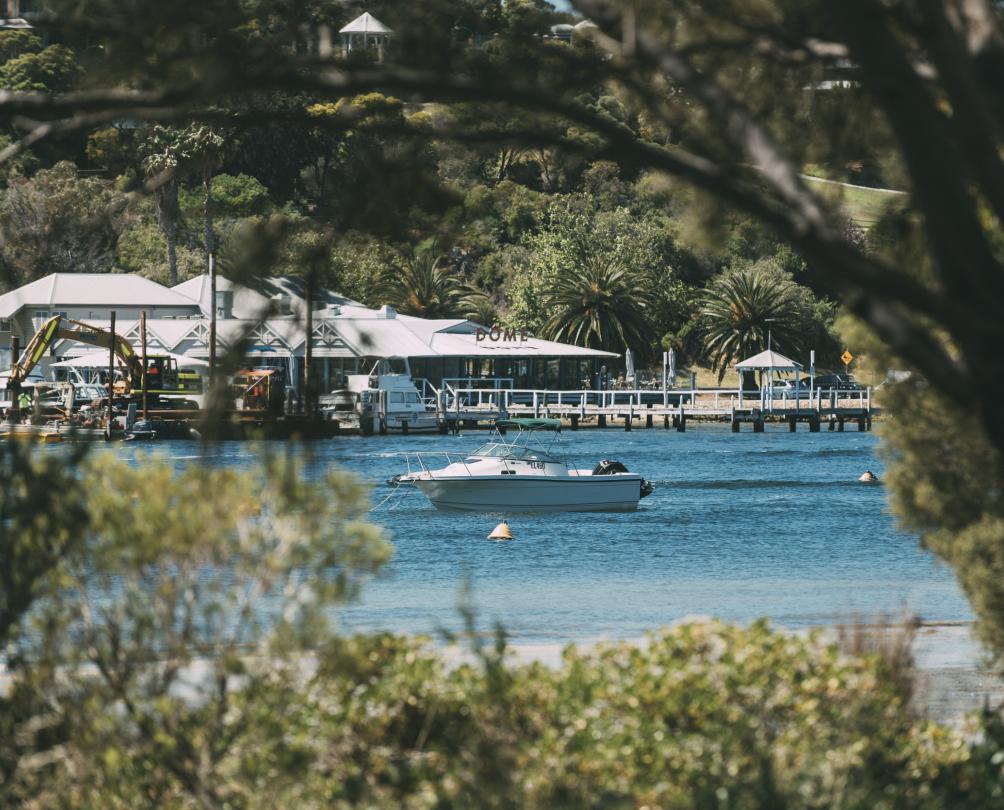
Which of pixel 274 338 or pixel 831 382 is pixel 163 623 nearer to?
pixel 274 338

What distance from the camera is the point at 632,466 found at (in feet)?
206

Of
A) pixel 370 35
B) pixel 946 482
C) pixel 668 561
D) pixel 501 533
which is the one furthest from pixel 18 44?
pixel 946 482

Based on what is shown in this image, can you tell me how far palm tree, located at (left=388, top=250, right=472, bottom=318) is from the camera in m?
102

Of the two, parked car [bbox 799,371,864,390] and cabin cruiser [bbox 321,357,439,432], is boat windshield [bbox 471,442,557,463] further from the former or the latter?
parked car [bbox 799,371,864,390]

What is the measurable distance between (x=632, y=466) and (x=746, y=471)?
484cm

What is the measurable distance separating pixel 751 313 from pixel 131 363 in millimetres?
39482

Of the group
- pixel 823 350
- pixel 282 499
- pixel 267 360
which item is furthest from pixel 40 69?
pixel 282 499

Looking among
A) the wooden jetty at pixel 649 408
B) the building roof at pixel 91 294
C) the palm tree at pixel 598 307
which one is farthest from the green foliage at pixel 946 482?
the palm tree at pixel 598 307

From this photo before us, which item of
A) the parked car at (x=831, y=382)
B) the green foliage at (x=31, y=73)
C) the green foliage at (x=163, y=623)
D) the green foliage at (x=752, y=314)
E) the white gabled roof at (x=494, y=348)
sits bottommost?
the green foliage at (x=163, y=623)

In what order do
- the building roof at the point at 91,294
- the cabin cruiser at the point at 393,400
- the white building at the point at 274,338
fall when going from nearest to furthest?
the cabin cruiser at the point at 393,400 < the white building at the point at 274,338 < the building roof at the point at 91,294

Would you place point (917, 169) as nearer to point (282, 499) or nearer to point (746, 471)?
point (282, 499)

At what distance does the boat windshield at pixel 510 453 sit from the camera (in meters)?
43.5

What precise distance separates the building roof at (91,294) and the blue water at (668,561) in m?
35.8

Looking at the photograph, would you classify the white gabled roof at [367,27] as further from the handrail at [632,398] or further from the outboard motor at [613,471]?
the handrail at [632,398]
